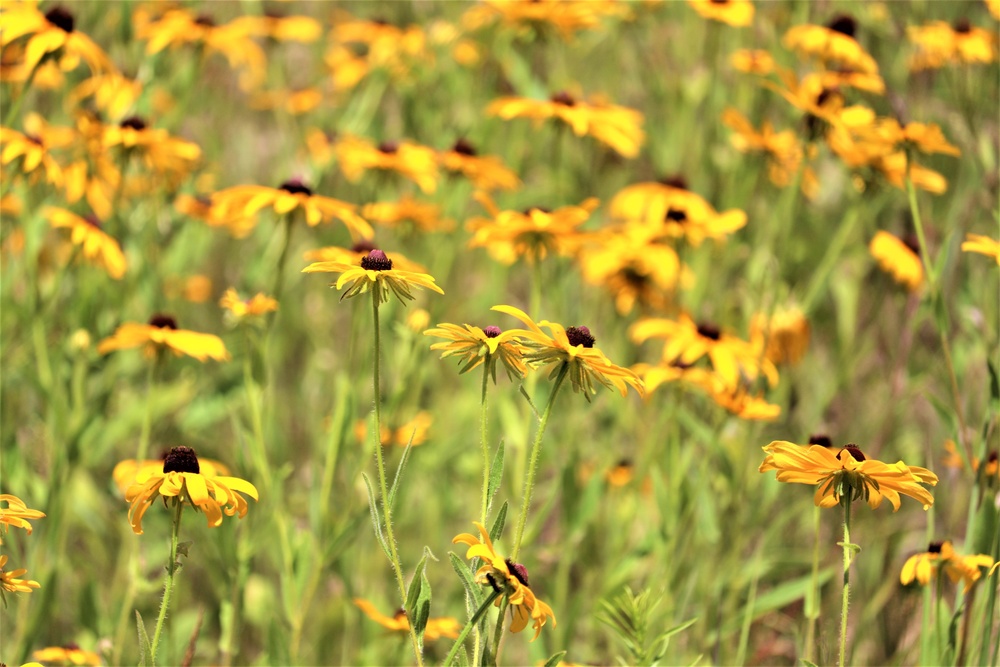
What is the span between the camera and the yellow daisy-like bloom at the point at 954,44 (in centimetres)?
303

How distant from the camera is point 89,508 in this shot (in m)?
3.12

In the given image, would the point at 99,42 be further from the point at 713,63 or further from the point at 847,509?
the point at 847,509

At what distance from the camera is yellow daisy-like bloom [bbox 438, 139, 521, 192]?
2979 mm

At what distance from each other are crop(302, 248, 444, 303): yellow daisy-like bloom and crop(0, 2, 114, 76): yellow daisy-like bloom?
1251 mm

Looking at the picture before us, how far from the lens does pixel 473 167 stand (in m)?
2.97

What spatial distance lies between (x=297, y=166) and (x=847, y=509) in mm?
2581

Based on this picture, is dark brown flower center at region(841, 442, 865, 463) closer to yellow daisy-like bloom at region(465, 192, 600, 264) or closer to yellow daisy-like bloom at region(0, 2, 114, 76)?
yellow daisy-like bloom at region(465, 192, 600, 264)

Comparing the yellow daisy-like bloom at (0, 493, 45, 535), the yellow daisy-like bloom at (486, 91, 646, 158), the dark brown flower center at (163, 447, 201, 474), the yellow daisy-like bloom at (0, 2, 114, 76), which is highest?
the yellow daisy-like bloom at (0, 2, 114, 76)

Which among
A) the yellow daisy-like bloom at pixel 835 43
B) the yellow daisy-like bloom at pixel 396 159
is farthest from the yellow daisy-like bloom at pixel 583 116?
the yellow daisy-like bloom at pixel 835 43

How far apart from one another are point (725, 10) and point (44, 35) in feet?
5.80

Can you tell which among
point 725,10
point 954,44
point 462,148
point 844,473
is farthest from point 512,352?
point 954,44

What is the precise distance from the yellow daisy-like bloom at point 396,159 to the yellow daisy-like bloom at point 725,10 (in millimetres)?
840

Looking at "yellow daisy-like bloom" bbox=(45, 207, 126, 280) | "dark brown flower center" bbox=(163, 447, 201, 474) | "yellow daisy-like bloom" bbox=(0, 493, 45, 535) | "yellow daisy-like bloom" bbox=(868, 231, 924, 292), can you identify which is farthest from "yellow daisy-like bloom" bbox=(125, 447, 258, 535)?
"yellow daisy-like bloom" bbox=(868, 231, 924, 292)

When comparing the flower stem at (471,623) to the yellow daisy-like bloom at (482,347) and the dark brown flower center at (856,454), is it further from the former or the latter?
the dark brown flower center at (856,454)
